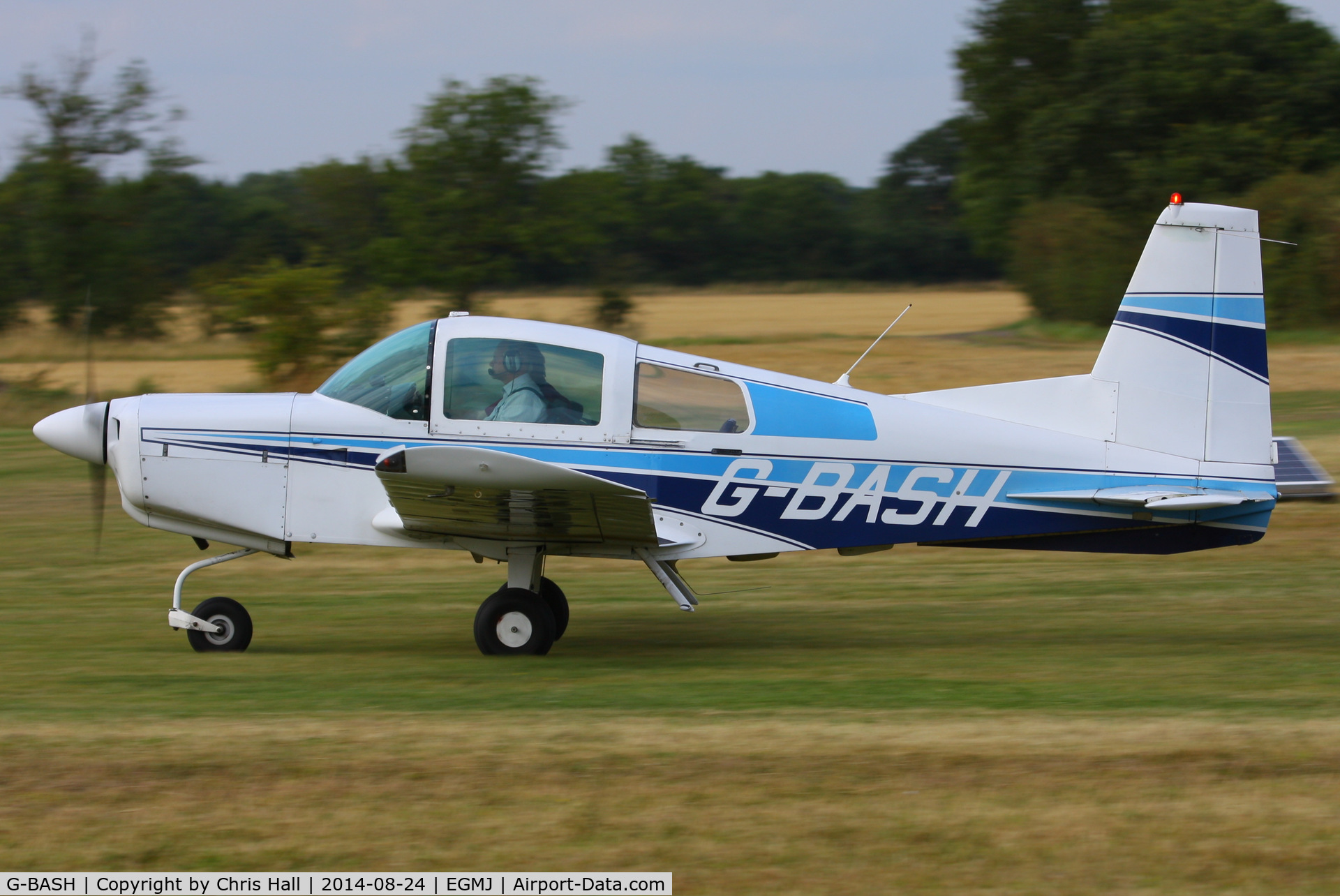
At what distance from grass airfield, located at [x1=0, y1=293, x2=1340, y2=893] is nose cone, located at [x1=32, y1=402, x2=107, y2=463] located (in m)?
1.23

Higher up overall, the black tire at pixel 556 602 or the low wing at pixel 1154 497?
the low wing at pixel 1154 497

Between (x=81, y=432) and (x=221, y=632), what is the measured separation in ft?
4.81

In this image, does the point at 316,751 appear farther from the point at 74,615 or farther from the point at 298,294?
the point at 298,294

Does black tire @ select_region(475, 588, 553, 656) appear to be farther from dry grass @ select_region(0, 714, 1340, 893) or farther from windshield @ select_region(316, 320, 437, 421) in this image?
dry grass @ select_region(0, 714, 1340, 893)

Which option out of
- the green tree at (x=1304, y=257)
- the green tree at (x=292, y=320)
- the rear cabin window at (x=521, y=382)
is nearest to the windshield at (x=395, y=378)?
the rear cabin window at (x=521, y=382)

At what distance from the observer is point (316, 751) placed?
204 inches

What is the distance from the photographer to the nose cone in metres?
7.35

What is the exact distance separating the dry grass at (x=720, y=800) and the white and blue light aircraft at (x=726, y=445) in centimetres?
176

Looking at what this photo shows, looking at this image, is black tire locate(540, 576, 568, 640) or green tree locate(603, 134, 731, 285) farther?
green tree locate(603, 134, 731, 285)

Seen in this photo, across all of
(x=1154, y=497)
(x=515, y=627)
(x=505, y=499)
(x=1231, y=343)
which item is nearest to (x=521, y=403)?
(x=505, y=499)

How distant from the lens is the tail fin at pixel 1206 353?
727 centimetres

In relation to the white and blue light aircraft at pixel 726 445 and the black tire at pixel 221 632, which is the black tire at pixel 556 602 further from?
the black tire at pixel 221 632
